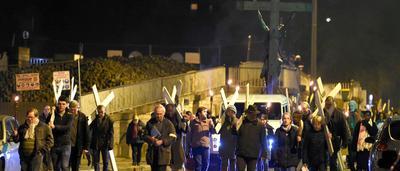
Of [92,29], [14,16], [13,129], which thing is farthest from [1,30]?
[13,129]

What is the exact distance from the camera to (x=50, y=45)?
4775 centimetres

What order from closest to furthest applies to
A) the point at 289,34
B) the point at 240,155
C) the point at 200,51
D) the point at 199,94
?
the point at 240,155 → the point at 199,94 → the point at 200,51 → the point at 289,34

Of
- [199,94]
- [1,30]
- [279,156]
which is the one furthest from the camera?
[1,30]

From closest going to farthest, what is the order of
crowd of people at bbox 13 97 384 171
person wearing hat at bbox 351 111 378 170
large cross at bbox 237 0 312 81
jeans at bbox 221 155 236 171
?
crowd of people at bbox 13 97 384 171
person wearing hat at bbox 351 111 378 170
jeans at bbox 221 155 236 171
large cross at bbox 237 0 312 81

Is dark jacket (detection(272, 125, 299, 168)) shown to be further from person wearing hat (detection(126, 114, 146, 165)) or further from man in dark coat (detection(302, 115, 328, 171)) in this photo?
person wearing hat (detection(126, 114, 146, 165))

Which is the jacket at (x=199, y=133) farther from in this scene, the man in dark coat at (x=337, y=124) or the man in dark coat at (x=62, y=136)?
the man in dark coat at (x=62, y=136)

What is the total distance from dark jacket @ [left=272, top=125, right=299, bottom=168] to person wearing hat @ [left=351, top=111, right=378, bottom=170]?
1683mm

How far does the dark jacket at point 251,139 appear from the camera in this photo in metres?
15.4

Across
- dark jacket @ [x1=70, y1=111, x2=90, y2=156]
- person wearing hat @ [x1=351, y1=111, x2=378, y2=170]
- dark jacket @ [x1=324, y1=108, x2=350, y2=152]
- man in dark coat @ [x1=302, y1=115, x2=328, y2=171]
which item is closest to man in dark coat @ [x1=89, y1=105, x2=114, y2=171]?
dark jacket @ [x1=70, y1=111, x2=90, y2=156]

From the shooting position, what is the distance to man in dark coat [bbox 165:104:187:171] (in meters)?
14.8

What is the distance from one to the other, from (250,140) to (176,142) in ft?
4.88

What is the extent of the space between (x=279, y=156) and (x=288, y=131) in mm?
551

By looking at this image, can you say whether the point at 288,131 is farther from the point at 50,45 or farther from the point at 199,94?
the point at 50,45

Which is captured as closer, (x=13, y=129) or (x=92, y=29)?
(x=13, y=129)
